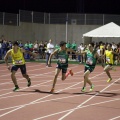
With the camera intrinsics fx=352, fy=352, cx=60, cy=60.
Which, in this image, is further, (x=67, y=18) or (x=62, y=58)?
(x=67, y=18)

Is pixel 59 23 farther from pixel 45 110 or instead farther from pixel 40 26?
pixel 45 110

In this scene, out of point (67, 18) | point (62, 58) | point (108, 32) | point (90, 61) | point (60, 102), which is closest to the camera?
point (60, 102)

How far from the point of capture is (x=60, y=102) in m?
11.0

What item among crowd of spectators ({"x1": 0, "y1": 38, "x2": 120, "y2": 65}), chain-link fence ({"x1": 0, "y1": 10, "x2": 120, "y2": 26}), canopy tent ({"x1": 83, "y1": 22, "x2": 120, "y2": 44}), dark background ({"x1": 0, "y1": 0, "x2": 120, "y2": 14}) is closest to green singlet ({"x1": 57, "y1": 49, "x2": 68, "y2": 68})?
crowd of spectators ({"x1": 0, "y1": 38, "x2": 120, "y2": 65})

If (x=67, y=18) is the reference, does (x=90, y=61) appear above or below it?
below

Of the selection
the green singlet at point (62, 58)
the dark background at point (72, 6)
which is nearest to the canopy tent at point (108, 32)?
the dark background at point (72, 6)

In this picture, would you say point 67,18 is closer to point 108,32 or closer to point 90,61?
point 108,32

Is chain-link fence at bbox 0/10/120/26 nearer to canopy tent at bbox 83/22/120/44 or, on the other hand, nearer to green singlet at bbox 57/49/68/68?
canopy tent at bbox 83/22/120/44

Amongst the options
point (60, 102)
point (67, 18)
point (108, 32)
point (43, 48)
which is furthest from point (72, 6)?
point (60, 102)

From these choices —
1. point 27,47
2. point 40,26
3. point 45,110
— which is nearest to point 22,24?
point 40,26

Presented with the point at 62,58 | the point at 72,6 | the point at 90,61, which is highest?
the point at 72,6

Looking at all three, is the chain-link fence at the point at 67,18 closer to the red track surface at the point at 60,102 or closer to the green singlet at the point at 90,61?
the red track surface at the point at 60,102

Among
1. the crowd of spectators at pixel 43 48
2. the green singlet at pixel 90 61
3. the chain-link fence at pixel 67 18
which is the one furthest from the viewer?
the chain-link fence at pixel 67 18

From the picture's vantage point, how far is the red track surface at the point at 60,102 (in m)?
9.15
